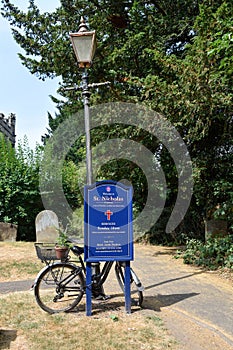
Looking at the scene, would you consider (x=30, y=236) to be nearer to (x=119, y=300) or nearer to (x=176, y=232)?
(x=176, y=232)

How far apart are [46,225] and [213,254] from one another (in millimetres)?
6142

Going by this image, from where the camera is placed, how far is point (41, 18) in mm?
8891

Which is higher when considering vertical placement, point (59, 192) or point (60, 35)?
point (60, 35)

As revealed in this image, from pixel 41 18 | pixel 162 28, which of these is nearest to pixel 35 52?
pixel 41 18

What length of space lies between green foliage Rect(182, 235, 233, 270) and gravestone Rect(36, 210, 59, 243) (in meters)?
5.22

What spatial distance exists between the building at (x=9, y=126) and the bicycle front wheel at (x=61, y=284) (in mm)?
18289

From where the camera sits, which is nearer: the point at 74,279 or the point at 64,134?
the point at 74,279

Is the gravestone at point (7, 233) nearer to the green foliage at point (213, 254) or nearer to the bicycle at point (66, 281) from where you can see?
the green foliage at point (213, 254)

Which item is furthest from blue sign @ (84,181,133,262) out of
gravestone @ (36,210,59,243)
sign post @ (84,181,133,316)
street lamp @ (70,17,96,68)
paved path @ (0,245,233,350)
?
gravestone @ (36,210,59,243)

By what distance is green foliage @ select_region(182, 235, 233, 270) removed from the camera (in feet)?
22.8

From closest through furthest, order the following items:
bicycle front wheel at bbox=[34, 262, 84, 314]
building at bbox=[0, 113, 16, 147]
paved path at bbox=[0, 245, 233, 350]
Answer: paved path at bbox=[0, 245, 233, 350], bicycle front wheel at bbox=[34, 262, 84, 314], building at bbox=[0, 113, 16, 147]

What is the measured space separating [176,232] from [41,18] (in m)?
7.89

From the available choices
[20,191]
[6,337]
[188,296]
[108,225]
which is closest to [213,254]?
[188,296]

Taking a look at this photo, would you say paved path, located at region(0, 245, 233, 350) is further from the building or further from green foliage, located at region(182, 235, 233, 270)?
the building
